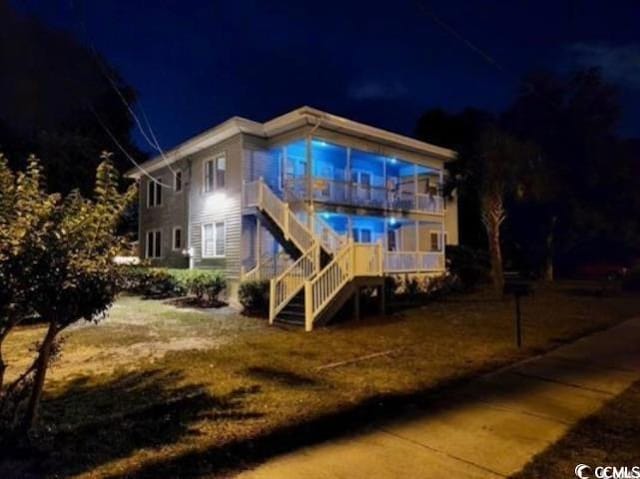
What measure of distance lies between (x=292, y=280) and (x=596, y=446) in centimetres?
929

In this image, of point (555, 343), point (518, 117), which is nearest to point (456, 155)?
point (518, 117)

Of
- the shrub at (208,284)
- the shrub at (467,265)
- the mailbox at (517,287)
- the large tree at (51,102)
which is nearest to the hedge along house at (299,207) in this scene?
the shrub at (208,284)

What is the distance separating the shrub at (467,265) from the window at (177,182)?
14022 millimetres

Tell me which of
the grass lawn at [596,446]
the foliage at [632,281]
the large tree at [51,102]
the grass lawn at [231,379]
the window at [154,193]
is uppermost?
the large tree at [51,102]

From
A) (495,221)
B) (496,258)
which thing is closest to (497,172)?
(495,221)

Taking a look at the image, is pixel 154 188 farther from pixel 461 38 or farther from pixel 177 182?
pixel 461 38

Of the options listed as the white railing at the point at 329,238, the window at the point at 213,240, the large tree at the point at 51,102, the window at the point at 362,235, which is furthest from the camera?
the large tree at the point at 51,102

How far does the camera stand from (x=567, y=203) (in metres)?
28.6

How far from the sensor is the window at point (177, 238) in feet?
71.6

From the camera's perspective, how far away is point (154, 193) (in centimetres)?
2445

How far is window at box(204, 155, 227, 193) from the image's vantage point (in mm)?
18844

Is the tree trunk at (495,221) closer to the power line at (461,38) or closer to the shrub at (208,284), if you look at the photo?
the power line at (461,38)

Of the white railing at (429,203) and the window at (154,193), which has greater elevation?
the window at (154,193)

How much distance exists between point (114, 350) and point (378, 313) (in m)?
7.47
